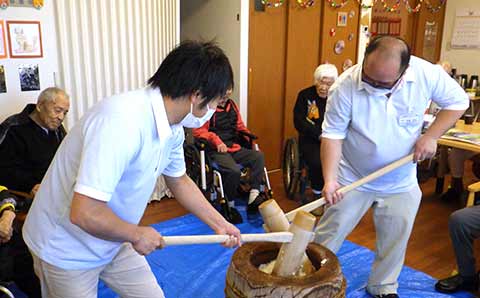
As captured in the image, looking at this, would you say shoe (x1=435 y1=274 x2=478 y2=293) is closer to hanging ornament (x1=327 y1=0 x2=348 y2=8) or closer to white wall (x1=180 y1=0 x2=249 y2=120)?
white wall (x1=180 y1=0 x2=249 y2=120)

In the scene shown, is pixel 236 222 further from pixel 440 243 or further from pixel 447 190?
pixel 447 190

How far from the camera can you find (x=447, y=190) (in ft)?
12.8

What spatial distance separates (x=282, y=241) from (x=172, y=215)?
6.79 ft

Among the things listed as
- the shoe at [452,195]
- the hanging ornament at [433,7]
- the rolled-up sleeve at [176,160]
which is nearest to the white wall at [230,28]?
the shoe at [452,195]

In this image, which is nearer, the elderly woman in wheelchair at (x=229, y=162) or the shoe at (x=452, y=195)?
the elderly woman in wheelchair at (x=229, y=162)

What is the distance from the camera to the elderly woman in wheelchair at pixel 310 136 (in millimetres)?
3414

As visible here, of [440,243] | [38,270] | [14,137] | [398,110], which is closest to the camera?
[38,270]

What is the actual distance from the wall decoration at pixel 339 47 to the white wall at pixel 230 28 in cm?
114

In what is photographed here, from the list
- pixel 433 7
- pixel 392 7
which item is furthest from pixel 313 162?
pixel 433 7

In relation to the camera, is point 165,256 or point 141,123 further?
point 165,256

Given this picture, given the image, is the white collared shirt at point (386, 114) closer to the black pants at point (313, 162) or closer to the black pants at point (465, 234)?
the black pants at point (465, 234)

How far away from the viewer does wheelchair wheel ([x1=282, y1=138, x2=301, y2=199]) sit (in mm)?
3623

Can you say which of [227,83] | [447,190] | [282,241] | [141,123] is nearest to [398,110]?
[282,241]

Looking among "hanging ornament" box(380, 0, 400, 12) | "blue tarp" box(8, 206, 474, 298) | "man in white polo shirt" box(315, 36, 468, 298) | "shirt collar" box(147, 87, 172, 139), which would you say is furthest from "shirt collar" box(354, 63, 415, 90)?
"hanging ornament" box(380, 0, 400, 12)
